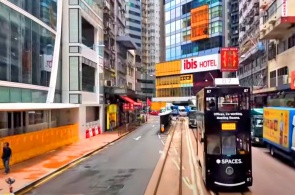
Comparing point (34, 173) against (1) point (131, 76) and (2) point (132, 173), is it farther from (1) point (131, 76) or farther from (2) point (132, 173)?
(1) point (131, 76)

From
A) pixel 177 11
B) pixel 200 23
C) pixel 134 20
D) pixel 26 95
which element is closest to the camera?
pixel 26 95

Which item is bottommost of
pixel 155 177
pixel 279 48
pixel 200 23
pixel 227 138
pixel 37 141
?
pixel 155 177

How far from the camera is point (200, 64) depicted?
103562mm

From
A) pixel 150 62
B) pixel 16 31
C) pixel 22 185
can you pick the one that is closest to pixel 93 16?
pixel 16 31

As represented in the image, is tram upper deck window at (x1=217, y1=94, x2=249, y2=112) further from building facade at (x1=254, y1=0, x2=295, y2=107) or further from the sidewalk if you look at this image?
building facade at (x1=254, y1=0, x2=295, y2=107)

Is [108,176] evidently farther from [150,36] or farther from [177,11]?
[150,36]

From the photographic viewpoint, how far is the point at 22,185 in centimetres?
1727

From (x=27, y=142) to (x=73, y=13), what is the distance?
56.4ft

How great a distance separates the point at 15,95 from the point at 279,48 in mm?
30902

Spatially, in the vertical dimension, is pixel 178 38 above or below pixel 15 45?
above

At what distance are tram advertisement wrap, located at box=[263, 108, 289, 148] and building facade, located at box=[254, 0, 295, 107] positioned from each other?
1008 cm

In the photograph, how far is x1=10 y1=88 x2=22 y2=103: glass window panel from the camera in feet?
83.8

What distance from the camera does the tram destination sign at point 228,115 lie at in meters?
15.5

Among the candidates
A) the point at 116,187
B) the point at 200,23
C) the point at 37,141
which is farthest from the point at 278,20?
the point at 200,23
